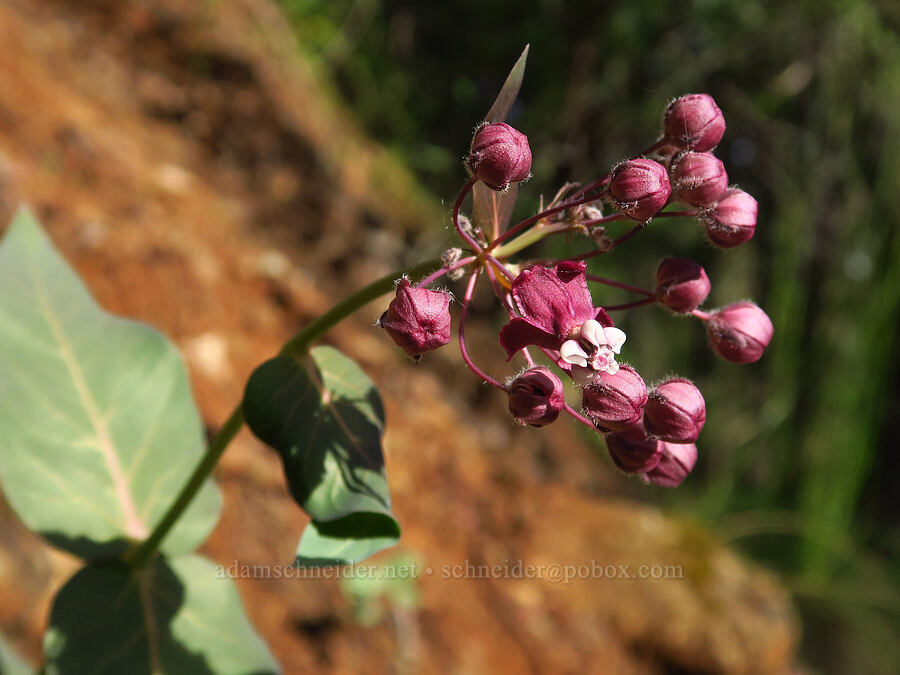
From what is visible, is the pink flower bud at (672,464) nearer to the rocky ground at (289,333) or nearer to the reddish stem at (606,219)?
the reddish stem at (606,219)

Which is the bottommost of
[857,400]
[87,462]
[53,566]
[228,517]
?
[857,400]

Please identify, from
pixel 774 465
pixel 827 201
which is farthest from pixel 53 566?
pixel 827 201

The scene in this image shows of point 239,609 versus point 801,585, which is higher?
point 239,609

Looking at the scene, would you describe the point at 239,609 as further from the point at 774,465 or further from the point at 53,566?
the point at 774,465

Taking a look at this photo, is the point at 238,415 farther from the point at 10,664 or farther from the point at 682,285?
the point at 10,664

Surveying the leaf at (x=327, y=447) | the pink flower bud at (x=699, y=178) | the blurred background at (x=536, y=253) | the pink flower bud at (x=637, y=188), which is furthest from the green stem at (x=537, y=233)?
the blurred background at (x=536, y=253)

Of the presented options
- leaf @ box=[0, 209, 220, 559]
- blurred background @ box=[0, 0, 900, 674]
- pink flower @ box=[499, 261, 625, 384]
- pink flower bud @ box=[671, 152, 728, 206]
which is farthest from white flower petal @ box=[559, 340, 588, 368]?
blurred background @ box=[0, 0, 900, 674]
